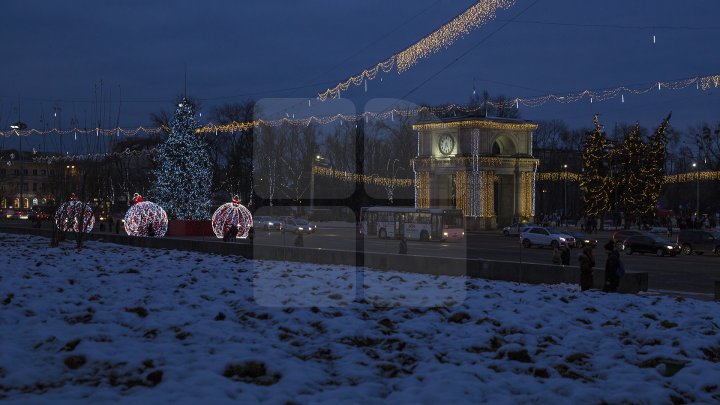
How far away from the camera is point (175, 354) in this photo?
29.4ft

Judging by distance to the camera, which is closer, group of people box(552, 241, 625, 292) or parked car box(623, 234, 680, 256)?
group of people box(552, 241, 625, 292)

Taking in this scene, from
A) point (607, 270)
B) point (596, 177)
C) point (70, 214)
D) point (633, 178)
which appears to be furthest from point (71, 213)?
point (633, 178)

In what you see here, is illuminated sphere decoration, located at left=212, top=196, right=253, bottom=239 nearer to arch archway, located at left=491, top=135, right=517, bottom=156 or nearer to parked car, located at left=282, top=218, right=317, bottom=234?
parked car, located at left=282, top=218, right=317, bottom=234

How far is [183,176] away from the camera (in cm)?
5128

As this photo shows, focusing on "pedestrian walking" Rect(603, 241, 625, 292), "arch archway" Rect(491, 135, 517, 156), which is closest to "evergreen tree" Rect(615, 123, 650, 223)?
"arch archway" Rect(491, 135, 517, 156)

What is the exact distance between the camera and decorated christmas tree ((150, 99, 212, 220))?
5134 centimetres

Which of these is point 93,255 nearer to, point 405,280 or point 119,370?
point 405,280

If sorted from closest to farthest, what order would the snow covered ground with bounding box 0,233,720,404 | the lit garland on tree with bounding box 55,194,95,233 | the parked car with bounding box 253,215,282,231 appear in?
the snow covered ground with bounding box 0,233,720,404, the lit garland on tree with bounding box 55,194,95,233, the parked car with bounding box 253,215,282,231

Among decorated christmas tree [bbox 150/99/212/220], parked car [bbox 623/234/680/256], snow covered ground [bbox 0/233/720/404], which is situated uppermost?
decorated christmas tree [bbox 150/99/212/220]

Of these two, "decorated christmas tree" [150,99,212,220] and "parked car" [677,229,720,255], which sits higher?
"decorated christmas tree" [150,99,212,220]

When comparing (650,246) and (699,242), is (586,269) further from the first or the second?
(699,242)

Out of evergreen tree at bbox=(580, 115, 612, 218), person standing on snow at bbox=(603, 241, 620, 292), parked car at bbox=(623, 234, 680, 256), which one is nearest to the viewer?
person standing on snow at bbox=(603, 241, 620, 292)

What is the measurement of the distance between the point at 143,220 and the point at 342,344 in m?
34.0

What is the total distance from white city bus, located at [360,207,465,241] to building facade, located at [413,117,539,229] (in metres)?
13.1
